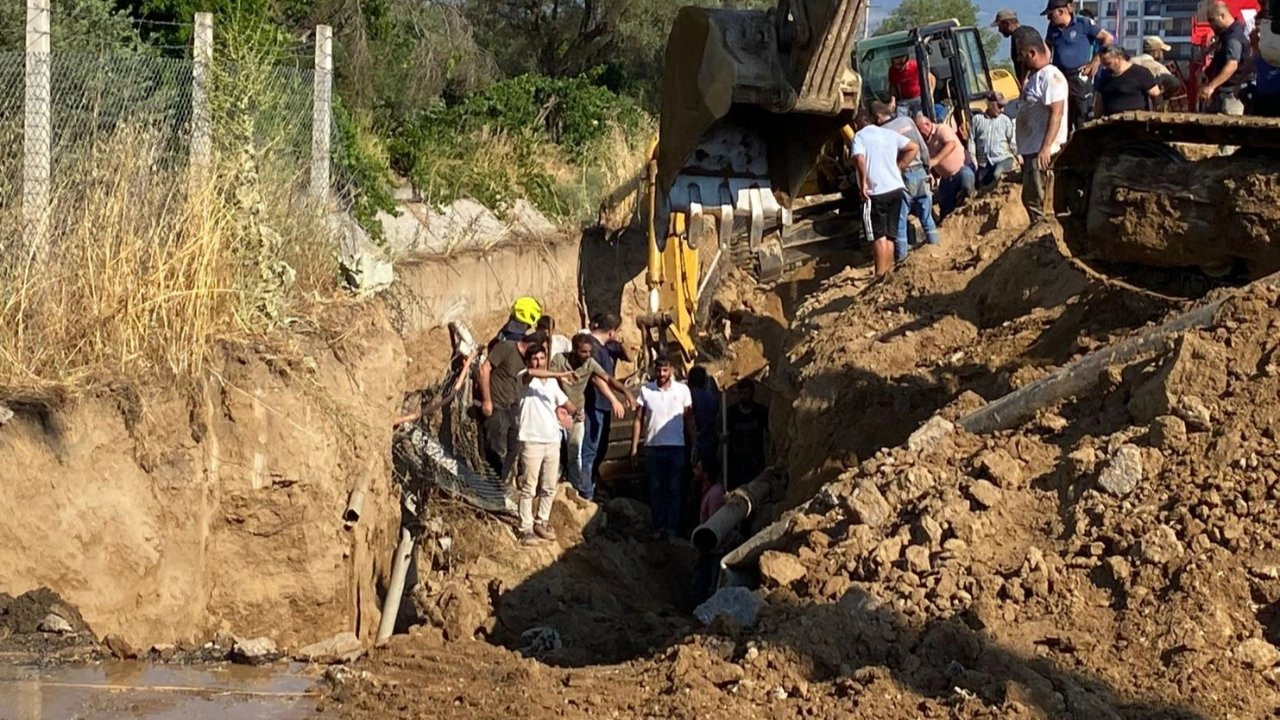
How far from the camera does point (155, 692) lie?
8117mm

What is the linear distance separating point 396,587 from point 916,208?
5.42 meters

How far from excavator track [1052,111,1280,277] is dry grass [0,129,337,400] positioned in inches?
188

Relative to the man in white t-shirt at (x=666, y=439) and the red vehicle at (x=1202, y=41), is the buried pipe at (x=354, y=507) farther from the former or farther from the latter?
the red vehicle at (x=1202, y=41)

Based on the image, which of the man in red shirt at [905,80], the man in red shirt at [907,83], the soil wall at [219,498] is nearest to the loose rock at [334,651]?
the soil wall at [219,498]

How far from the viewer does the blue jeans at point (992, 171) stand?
1694 centimetres

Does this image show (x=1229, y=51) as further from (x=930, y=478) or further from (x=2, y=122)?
(x=2, y=122)

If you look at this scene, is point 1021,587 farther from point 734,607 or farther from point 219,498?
→ point 219,498

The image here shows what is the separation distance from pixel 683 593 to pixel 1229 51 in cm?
575

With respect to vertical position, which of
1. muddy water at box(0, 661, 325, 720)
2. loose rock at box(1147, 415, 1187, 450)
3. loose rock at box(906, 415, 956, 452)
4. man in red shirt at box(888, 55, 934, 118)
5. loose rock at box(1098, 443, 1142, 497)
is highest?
man in red shirt at box(888, 55, 934, 118)

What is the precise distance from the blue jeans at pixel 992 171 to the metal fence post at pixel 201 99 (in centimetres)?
723

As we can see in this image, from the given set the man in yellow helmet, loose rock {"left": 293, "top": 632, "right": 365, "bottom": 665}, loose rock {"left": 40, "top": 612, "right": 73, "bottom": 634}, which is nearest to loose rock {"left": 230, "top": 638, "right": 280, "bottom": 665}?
loose rock {"left": 293, "top": 632, "right": 365, "bottom": 665}

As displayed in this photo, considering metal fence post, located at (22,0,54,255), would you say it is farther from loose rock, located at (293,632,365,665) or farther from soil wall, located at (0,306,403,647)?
loose rock, located at (293,632,365,665)

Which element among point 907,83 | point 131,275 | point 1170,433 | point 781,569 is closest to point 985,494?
point 1170,433

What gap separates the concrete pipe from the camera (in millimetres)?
12281
